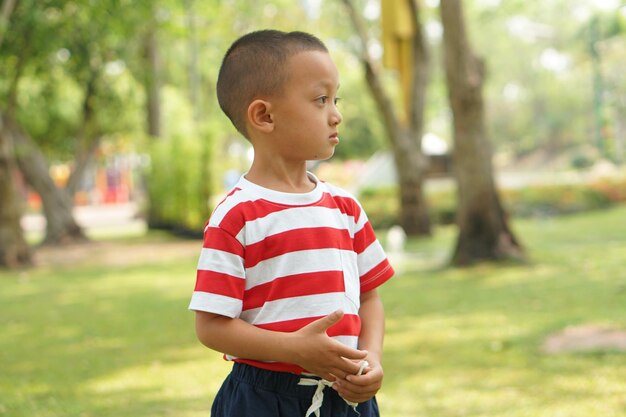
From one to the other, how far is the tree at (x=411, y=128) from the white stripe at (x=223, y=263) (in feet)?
43.7

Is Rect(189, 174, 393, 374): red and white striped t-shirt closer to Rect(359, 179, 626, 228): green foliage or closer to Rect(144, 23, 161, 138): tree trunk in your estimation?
Rect(359, 179, 626, 228): green foliage

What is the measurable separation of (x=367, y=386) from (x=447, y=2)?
9036 mm

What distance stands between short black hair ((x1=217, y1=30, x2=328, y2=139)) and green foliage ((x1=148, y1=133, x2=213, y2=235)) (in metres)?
17.4

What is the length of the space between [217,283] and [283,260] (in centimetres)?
16

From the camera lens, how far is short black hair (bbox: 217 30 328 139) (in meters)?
2.28

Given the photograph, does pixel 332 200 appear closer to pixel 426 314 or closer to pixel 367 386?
pixel 367 386

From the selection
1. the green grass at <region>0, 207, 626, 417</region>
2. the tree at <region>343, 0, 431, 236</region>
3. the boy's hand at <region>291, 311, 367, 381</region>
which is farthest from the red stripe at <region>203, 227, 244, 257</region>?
the tree at <region>343, 0, 431, 236</region>

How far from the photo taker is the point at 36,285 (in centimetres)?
1250

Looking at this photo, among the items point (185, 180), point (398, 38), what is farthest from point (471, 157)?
point (185, 180)

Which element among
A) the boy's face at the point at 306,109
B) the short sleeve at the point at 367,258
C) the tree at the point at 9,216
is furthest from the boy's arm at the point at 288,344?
the tree at the point at 9,216

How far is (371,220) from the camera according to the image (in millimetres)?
19281

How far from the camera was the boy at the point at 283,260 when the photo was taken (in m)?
2.18

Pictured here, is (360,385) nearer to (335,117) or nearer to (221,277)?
(221,277)

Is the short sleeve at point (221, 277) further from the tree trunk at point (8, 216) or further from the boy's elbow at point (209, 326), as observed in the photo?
the tree trunk at point (8, 216)
